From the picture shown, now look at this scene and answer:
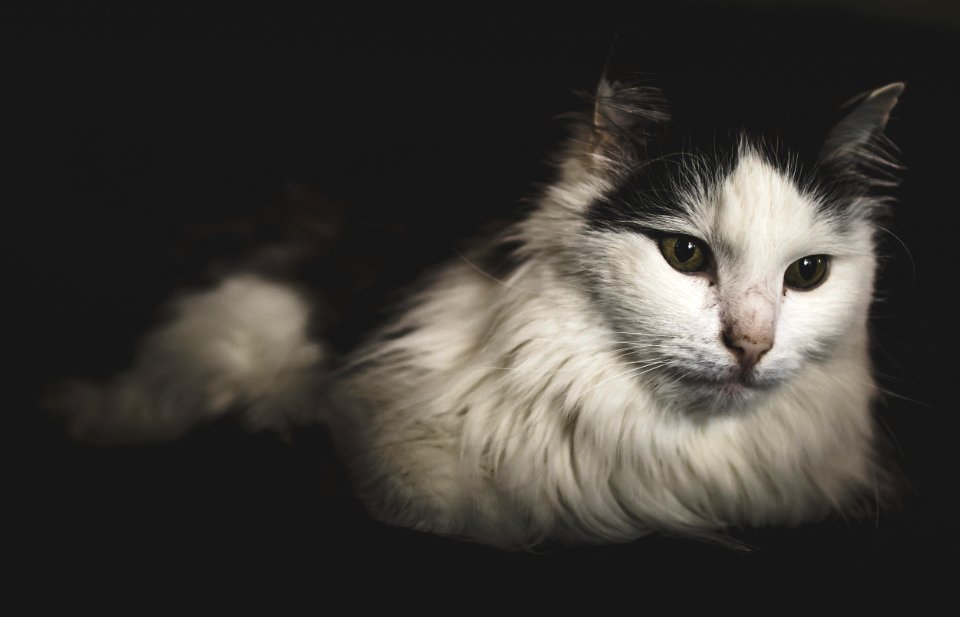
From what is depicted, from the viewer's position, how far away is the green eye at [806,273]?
875 millimetres

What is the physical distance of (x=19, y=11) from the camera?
1.57 meters

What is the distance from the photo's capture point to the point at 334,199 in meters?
1.44

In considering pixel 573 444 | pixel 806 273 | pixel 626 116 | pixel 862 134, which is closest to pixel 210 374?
pixel 573 444

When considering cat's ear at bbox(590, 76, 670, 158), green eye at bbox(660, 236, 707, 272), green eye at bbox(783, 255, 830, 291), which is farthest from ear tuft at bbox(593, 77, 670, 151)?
green eye at bbox(783, 255, 830, 291)

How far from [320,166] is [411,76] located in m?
0.29

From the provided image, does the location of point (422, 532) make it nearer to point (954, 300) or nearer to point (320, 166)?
point (320, 166)

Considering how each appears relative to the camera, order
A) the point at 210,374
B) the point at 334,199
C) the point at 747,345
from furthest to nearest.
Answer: the point at 334,199
the point at 210,374
the point at 747,345

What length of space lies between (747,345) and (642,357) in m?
0.13

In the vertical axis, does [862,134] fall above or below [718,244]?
above

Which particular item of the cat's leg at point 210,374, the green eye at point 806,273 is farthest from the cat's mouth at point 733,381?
the cat's leg at point 210,374

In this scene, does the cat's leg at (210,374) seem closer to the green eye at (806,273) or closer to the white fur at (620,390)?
the white fur at (620,390)

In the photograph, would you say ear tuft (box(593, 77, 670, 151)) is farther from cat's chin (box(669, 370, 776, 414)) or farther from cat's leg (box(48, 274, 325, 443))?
cat's leg (box(48, 274, 325, 443))

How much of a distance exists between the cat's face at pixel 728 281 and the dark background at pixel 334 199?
0.14m

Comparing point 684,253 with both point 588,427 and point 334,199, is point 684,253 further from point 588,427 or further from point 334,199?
point 334,199
